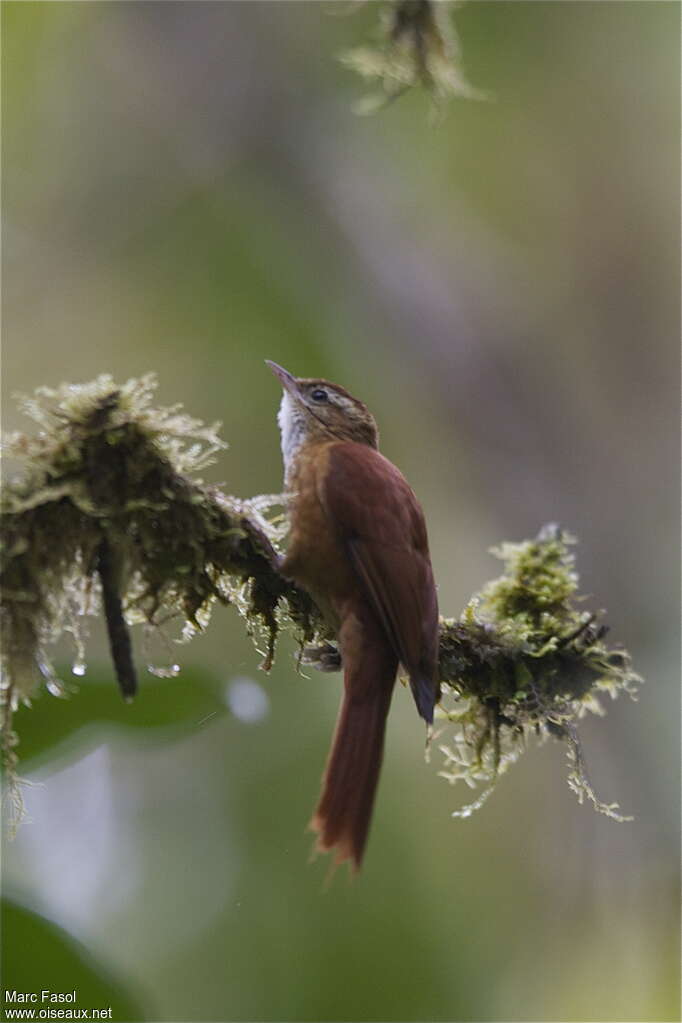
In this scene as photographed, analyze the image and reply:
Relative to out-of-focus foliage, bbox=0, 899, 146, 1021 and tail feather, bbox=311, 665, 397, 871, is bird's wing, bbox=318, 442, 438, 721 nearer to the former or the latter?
tail feather, bbox=311, 665, 397, 871

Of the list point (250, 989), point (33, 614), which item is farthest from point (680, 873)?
point (33, 614)

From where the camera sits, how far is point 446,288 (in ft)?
18.3

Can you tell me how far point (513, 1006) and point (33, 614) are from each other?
8.36 ft

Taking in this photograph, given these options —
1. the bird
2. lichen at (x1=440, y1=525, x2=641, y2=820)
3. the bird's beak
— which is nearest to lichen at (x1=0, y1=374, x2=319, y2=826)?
the bird

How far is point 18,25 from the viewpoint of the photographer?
5.30 m

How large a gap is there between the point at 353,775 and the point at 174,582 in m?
0.61

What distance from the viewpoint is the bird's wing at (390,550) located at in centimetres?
→ 232

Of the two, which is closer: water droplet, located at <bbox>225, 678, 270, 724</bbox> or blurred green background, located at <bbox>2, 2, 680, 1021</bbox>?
water droplet, located at <bbox>225, 678, 270, 724</bbox>

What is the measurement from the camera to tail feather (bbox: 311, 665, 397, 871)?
2092 mm

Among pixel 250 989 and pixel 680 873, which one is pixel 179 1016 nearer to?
pixel 250 989

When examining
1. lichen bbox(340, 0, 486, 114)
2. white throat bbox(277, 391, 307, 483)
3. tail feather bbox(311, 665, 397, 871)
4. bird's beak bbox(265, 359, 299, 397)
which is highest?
lichen bbox(340, 0, 486, 114)

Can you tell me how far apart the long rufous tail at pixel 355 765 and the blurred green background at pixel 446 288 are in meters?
1.60

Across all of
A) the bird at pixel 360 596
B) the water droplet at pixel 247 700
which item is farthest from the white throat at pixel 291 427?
the water droplet at pixel 247 700

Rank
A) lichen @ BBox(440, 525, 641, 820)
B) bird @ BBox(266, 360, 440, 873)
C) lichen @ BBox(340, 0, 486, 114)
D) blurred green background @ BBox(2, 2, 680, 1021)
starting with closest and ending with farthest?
bird @ BBox(266, 360, 440, 873)
lichen @ BBox(440, 525, 641, 820)
lichen @ BBox(340, 0, 486, 114)
blurred green background @ BBox(2, 2, 680, 1021)
